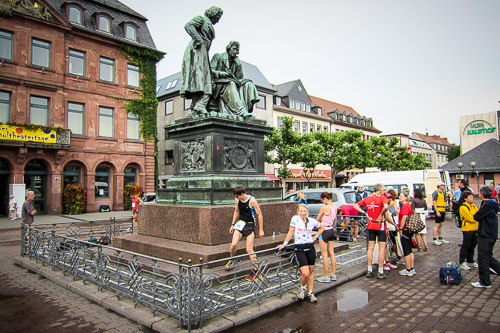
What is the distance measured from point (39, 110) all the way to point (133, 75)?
25.8 ft

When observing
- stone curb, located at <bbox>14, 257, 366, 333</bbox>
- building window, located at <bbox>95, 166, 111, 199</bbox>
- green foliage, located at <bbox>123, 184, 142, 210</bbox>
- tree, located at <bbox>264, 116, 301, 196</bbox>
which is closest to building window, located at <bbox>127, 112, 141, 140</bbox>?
building window, located at <bbox>95, 166, 111, 199</bbox>

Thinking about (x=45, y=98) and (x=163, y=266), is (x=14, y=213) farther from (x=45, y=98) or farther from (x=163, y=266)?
(x=163, y=266)

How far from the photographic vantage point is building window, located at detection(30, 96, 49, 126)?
23141 mm

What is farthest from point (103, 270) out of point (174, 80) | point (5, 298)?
point (174, 80)

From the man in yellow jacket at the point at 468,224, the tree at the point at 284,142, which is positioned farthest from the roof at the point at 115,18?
the man in yellow jacket at the point at 468,224

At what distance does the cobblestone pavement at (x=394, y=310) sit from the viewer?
461 centimetres

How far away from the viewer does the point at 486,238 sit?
651 centimetres

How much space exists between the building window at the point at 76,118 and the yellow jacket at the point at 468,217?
990 inches

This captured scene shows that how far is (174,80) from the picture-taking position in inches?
1716

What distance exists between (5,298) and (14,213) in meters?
18.5

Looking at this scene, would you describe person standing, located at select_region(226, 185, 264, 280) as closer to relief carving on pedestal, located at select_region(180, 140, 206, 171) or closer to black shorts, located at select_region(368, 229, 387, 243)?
relief carving on pedestal, located at select_region(180, 140, 206, 171)

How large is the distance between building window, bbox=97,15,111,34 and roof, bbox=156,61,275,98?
13469 millimetres

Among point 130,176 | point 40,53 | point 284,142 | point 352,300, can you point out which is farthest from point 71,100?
point 352,300

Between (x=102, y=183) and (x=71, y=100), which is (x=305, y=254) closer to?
(x=71, y=100)
